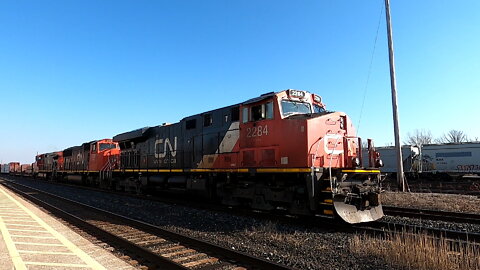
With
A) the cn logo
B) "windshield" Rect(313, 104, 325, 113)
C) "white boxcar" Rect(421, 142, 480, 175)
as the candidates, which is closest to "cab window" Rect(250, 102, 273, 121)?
"windshield" Rect(313, 104, 325, 113)

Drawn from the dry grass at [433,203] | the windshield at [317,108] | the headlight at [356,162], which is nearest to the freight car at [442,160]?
the dry grass at [433,203]

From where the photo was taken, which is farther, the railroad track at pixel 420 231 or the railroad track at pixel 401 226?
the railroad track at pixel 401 226

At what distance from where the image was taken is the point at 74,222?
389 inches

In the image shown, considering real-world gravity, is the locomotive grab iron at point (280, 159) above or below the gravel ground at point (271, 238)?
above

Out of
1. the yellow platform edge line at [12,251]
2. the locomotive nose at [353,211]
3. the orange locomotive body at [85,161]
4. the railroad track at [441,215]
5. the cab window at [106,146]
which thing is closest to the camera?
the yellow platform edge line at [12,251]

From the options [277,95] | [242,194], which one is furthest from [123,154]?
[277,95]

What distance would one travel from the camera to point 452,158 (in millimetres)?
27859

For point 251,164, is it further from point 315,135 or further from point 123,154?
point 123,154

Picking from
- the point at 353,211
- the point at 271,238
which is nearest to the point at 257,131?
the point at 353,211

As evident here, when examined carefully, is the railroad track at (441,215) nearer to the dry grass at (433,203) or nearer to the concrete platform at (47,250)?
the dry grass at (433,203)

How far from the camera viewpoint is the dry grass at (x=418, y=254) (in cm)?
506

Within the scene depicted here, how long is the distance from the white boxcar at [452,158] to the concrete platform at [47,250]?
28897mm

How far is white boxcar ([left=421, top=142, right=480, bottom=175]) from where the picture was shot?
26734mm

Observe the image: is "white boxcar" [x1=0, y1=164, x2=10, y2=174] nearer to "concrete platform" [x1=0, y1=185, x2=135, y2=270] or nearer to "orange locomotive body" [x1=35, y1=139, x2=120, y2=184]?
"orange locomotive body" [x1=35, y1=139, x2=120, y2=184]
